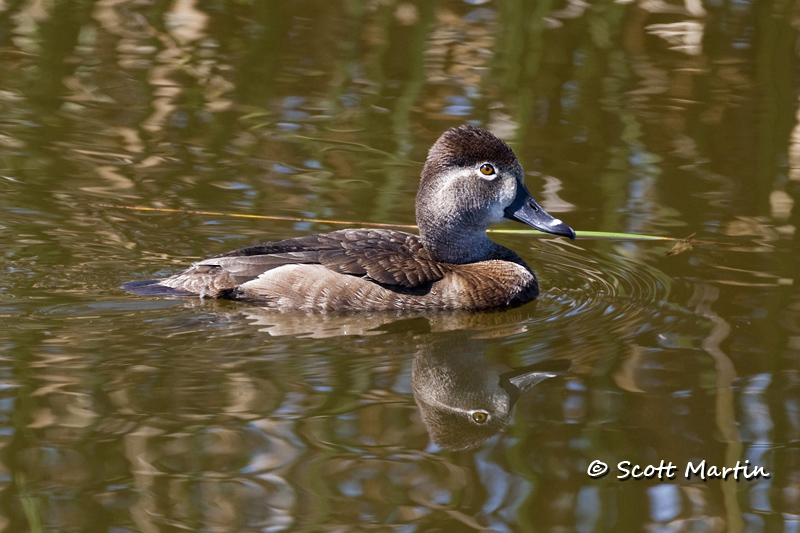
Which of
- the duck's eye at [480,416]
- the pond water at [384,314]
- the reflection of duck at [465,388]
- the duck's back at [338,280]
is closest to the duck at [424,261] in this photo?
the duck's back at [338,280]

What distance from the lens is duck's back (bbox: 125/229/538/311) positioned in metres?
6.58

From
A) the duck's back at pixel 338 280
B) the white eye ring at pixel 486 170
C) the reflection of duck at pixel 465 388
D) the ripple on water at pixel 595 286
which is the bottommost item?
the ripple on water at pixel 595 286

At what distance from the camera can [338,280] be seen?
6.59 metres

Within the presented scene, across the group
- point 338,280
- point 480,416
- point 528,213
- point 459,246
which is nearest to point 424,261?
point 459,246

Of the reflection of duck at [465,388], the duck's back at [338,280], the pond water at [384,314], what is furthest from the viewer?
the duck's back at [338,280]

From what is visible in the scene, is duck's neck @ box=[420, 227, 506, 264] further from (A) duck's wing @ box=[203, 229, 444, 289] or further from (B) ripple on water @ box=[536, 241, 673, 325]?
(B) ripple on water @ box=[536, 241, 673, 325]

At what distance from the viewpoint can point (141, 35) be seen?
37.2ft

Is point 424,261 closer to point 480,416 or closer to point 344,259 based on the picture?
point 344,259

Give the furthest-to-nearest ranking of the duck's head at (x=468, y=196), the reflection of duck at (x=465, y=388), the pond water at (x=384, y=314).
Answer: the duck's head at (x=468, y=196)
the reflection of duck at (x=465, y=388)
the pond water at (x=384, y=314)

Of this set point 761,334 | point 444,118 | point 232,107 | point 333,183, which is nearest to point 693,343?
point 761,334

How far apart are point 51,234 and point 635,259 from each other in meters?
3.78

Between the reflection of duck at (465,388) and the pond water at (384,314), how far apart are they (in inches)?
0.8

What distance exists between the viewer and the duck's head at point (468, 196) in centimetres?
694

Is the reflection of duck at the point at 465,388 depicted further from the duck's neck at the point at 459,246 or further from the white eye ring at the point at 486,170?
the white eye ring at the point at 486,170
